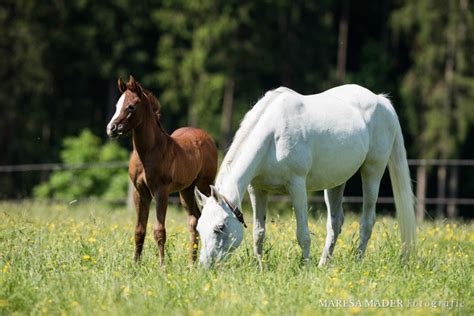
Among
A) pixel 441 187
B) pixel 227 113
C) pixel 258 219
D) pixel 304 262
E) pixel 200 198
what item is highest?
pixel 200 198

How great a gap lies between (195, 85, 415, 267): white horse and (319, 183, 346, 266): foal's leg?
0.01 metres

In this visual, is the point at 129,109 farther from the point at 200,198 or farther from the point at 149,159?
the point at 200,198

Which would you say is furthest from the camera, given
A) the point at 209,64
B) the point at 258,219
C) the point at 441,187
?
the point at 441,187

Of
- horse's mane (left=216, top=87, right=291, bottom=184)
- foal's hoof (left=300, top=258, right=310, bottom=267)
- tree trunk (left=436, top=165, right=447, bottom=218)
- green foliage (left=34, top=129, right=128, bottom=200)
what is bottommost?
tree trunk (left=436, top=165, right=447, bottom=218)

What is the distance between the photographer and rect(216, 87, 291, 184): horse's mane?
6742 mm

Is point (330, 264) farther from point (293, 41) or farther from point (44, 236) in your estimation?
point (293, 41)

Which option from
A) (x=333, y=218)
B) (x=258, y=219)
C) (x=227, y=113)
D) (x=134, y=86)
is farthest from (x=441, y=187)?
(x=134, y=86)

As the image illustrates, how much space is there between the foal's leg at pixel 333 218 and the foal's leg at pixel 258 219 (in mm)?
756

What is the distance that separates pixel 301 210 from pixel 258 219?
0.46 meters

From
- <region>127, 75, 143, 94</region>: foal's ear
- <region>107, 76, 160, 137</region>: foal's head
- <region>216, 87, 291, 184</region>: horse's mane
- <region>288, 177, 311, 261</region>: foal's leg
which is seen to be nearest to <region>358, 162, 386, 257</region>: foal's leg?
<region>288, 177, 311, 261</region>: foal's leg

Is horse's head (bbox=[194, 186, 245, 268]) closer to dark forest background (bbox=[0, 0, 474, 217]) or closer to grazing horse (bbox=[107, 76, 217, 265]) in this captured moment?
grazing horse (bbox=[107, 76, 217, 265])

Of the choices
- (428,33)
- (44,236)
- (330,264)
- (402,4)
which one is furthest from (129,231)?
(402,4)

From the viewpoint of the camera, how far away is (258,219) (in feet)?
23.4

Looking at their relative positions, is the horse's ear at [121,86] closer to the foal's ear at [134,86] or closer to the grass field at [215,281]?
the foal's ear at [134,86]
